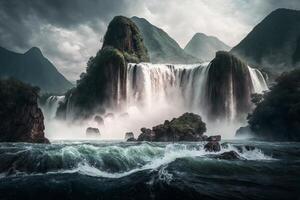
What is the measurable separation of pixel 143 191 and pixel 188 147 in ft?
46.8

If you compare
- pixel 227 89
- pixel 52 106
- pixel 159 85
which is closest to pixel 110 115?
pixel 159 85

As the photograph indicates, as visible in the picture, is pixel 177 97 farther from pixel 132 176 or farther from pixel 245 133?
pixel 132 176

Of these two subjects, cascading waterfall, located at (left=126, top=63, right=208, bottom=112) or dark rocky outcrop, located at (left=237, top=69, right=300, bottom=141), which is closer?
dark rocky outcrop, located at (left=237, top=69, right=300, bottom=141)

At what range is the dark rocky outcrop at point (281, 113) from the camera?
1899 inches

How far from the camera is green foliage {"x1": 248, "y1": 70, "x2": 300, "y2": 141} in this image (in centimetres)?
4817

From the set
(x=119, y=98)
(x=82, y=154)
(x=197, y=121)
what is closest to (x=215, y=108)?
(x=197, y=121)

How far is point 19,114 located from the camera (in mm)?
43312

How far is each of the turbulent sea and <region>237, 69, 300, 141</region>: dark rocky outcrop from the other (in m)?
33.0

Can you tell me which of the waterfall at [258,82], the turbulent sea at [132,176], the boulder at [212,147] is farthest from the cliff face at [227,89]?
the turbulent sea at [132,176]

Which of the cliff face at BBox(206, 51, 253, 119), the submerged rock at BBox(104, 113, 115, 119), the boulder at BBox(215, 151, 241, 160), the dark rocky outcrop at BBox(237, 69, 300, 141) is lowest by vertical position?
the boulder at BBox(215, 151, 241, 160)

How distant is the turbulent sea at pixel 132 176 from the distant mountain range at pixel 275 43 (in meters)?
118

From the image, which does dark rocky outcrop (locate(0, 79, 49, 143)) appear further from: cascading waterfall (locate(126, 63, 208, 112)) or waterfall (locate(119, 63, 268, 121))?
waterfall (locate(119, 63, 268, 121))

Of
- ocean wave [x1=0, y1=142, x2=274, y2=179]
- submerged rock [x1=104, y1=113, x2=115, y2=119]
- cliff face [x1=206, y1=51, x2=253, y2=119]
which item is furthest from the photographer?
submerged rock [x1=104, y1=113, x2=115, y2=119]

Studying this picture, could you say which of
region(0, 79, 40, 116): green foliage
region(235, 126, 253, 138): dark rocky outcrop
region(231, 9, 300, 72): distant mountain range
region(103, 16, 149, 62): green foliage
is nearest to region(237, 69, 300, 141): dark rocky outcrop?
region(235, 126, 253, 138): dark rocky outcrop
